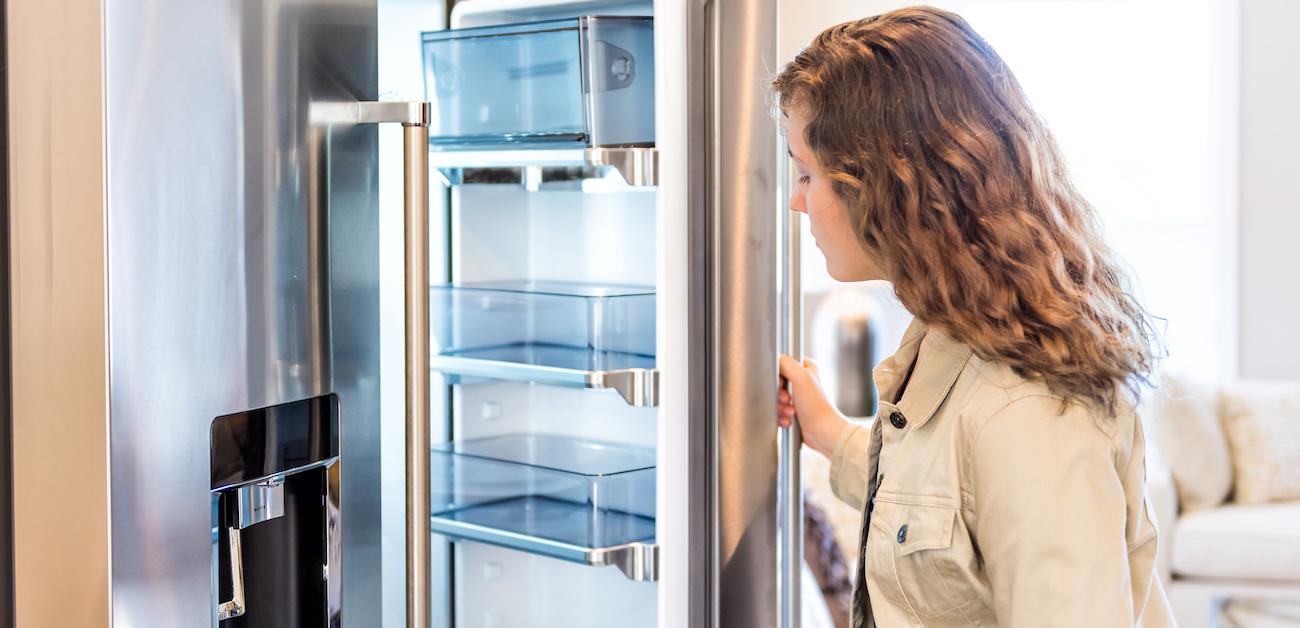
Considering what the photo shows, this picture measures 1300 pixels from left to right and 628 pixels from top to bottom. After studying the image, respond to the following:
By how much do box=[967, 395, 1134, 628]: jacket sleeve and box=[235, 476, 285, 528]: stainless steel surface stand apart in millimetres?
656

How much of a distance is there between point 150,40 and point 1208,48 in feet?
16.5

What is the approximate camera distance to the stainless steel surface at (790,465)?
1611 mm

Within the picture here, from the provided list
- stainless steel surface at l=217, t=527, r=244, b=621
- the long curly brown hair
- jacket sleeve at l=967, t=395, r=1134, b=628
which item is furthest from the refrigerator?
jacket sleeve at l=967, t=395, r=1134, b=628

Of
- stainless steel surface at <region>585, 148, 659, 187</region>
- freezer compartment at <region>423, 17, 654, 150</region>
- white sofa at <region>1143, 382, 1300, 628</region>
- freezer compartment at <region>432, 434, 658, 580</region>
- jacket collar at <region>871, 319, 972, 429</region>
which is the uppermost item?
freezer compartment at <region>423, 17, 654, 150</region>

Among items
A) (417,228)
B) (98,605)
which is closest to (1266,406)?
(417,228)

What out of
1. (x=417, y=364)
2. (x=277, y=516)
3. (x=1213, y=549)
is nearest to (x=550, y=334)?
(x=417, y=364)

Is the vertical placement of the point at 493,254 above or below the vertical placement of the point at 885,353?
above

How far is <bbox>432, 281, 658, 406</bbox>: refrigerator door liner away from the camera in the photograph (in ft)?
5.46

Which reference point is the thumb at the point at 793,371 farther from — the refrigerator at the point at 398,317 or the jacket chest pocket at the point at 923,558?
the jacket chest pocket at the point at 923,558

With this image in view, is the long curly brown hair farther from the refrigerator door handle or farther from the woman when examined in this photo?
the refrigerator door handle

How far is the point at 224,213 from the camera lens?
1.03 meters

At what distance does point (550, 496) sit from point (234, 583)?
779 millimetres

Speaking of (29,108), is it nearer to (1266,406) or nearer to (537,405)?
(537,405)

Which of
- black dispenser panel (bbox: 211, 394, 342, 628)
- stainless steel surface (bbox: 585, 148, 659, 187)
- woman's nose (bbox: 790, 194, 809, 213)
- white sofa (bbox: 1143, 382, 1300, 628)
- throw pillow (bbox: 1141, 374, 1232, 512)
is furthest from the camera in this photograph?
throw pillow (bbox: 1141, 374, 1232, 512)
